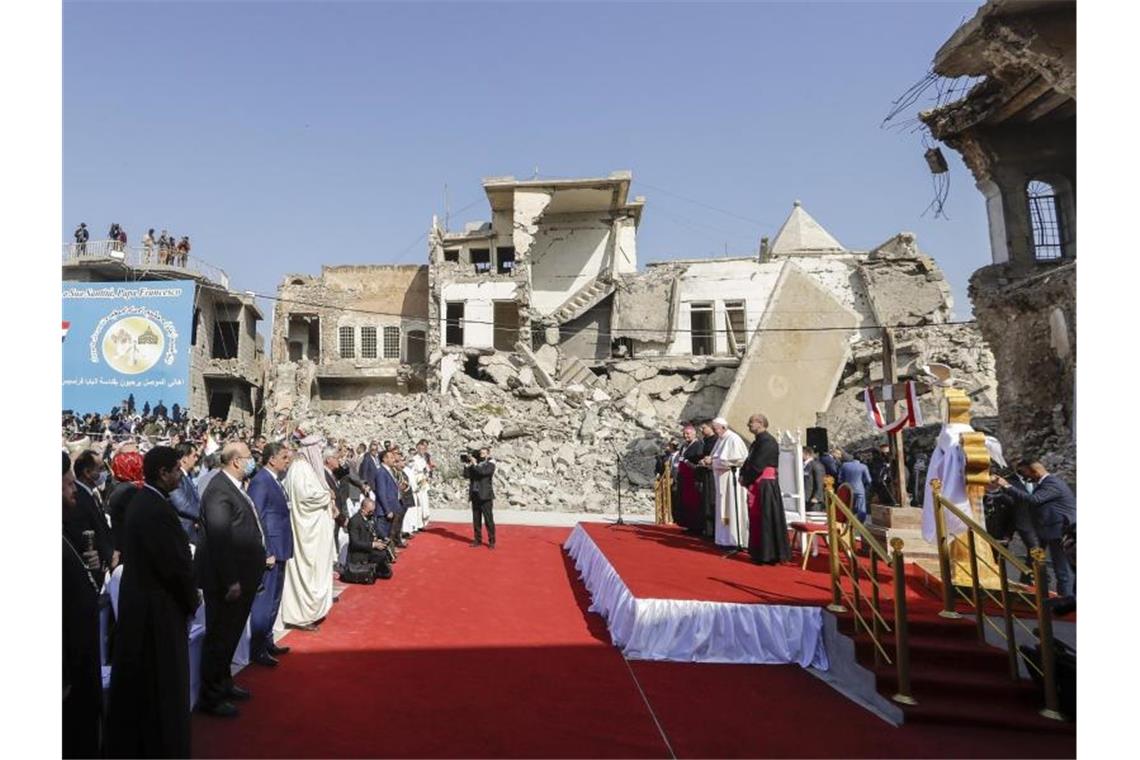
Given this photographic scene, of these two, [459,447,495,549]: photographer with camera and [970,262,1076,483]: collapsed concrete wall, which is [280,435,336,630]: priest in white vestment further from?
[970,262,1076,483]: collapsed concrete wall

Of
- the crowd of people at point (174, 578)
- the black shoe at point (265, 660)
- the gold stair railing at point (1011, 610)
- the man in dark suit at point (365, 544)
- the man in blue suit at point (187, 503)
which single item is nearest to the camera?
the crowd of people at point (174, 578)

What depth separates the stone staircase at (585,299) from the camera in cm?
3084

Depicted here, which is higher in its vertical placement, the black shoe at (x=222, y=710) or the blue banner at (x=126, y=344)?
the blue banner at (x=126, y=344)

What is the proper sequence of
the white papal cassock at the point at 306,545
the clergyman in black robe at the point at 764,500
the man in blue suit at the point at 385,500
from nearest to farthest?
1. the white papal cassock at the point at 306,545
2. the clergyman in black robe at the point at 764,500
3. the man in blue suit at the point at 385,500

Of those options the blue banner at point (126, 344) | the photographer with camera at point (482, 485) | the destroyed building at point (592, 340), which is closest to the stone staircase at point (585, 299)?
the destroyed building at point (592, 340)

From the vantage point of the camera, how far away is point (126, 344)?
23.9 meters

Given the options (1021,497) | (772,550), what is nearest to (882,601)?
(772,550)

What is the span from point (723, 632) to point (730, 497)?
3.06m

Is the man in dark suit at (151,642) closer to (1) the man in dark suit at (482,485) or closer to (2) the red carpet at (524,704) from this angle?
(2) the red carpet at (524,704)

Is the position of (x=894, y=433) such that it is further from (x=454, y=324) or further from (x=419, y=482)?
(x=454, y=324)

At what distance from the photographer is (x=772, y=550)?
7.34 metres

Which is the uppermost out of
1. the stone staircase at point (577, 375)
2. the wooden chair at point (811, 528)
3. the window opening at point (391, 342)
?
the window opening at point (391, 342)

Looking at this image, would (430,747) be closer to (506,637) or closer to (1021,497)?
(506,637)

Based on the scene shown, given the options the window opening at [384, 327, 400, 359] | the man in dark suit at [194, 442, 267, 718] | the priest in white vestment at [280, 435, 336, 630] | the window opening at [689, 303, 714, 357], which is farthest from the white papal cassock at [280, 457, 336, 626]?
the window opening at [384, 327, 400, 359]
